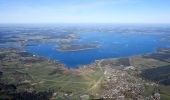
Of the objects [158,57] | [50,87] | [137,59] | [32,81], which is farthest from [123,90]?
[158,57]

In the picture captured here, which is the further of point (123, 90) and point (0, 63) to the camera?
point (0, 63)

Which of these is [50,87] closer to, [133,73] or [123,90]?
[123,90]

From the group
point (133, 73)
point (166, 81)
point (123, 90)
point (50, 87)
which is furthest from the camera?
point (133, 73)

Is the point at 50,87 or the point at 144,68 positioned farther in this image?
the point at 144,68

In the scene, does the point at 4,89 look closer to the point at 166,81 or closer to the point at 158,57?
the point at 166,81

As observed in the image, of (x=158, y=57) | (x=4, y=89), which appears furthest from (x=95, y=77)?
(x=158, y=57)

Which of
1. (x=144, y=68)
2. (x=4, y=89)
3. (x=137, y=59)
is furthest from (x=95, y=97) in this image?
(x=137, y=59)

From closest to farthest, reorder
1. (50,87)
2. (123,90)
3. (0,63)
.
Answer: (123,90) → (50,87) → (0,63)

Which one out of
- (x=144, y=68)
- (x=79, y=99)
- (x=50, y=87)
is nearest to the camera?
(x=79, y=99)

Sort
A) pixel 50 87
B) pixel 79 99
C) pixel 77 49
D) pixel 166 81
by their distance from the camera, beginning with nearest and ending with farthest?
pixel 79 99
pixel 50 87
pixel 166 81
pixel 77 49
